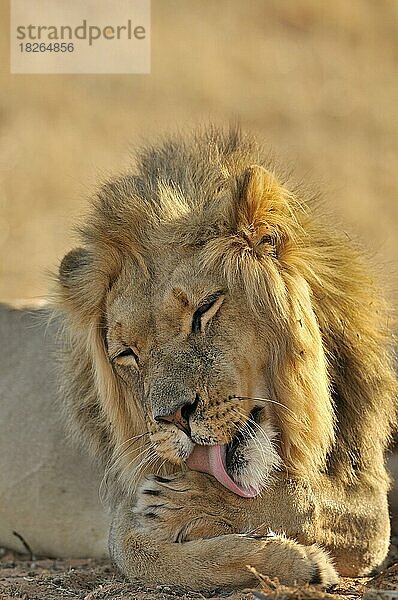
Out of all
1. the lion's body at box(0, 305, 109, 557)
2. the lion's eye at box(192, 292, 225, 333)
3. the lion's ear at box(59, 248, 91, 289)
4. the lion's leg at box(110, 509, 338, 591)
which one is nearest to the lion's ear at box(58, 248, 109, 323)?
the lion's ear at box(59, 248, 91, 289)

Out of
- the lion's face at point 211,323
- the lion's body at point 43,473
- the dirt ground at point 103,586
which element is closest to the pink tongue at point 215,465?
the lion's face at point 211,323

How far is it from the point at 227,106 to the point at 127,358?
10067 millimetres

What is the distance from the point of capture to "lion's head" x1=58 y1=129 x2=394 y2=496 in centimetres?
380

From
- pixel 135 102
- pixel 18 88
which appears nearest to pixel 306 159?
pixel 135 102

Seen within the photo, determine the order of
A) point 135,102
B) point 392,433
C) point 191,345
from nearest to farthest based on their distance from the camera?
point 191,345
point 392,433
point 135,102

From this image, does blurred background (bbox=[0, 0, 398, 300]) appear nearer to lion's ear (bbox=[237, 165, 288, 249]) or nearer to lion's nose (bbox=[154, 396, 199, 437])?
lion's ear (bbox=[237, 165, 288, 249])

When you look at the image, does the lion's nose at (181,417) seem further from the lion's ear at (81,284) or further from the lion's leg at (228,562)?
the lion's ear at (81,284)

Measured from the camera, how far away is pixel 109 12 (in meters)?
13.1

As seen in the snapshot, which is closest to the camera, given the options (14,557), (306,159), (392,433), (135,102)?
(392,433)

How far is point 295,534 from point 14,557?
5.80 ft

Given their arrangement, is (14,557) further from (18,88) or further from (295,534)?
(18,88)

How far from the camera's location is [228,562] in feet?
12.6

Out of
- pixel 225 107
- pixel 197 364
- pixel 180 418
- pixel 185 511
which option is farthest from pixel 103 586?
pixel 225 107

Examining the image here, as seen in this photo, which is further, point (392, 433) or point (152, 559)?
point (392, 433)
